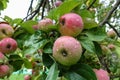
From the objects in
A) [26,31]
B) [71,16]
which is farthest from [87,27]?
[26,31]

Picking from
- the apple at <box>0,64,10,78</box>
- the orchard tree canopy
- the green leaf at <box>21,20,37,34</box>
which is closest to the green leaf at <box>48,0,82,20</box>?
the orchard tree canopy

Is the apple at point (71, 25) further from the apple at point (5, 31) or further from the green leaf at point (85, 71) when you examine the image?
the apple at point (5, 31)

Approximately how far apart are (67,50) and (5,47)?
26cm

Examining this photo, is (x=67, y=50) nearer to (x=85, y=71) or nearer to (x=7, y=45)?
(x=85, y=71)

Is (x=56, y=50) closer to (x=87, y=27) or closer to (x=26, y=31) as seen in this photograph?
(x=87, y=27)

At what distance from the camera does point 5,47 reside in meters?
1.02

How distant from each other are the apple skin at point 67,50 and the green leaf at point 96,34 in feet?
0.27

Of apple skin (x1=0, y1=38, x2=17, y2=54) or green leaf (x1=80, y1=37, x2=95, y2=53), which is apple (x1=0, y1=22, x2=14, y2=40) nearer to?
apple skin (x1=0, y1=38, x2=17, y2=54)

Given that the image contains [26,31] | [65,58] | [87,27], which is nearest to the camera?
[65,58]

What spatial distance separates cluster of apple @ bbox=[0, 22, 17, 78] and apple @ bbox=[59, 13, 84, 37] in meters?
0.20

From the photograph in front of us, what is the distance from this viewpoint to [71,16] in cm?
90

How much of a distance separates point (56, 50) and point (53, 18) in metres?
0.13

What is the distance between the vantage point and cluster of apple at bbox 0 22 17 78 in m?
1.00

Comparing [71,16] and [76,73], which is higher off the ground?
[71,16]
